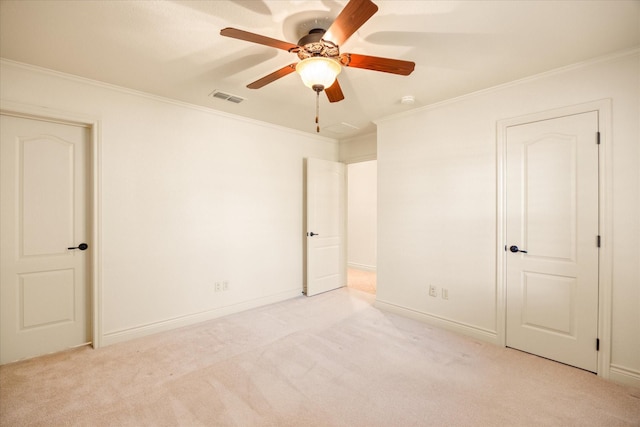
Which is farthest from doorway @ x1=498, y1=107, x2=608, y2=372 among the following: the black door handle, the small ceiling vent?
the black door handle

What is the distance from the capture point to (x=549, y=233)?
2.62 m

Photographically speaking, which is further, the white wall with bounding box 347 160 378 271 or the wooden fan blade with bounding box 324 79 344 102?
the white wall with bounding box 347 160 378 271

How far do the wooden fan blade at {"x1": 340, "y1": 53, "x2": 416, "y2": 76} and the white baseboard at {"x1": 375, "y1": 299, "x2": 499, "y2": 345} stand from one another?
268 centimetres

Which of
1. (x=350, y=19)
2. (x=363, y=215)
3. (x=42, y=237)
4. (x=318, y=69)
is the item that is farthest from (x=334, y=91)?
(x=363, y=215)

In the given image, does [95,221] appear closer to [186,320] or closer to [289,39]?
[186,320]

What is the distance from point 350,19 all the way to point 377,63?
0.45 m

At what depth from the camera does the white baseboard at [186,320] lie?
2916 millimetres

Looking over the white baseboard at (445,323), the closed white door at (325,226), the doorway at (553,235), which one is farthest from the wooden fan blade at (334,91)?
the white baseboard at (445,323)

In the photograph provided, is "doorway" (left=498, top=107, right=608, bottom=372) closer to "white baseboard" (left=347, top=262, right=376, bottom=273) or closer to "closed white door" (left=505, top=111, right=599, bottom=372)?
"closed white door" (left=505, top=111, right=599, bottom=372)

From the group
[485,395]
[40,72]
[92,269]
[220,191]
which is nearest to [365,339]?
[485,395]

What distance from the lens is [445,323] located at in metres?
3.30

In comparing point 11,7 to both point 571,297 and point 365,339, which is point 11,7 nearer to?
point 365,339

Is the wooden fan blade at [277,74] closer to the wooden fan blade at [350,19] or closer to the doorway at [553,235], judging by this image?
the wooden fan blade at [350,19]

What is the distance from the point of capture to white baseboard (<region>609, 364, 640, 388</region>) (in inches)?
87.2
